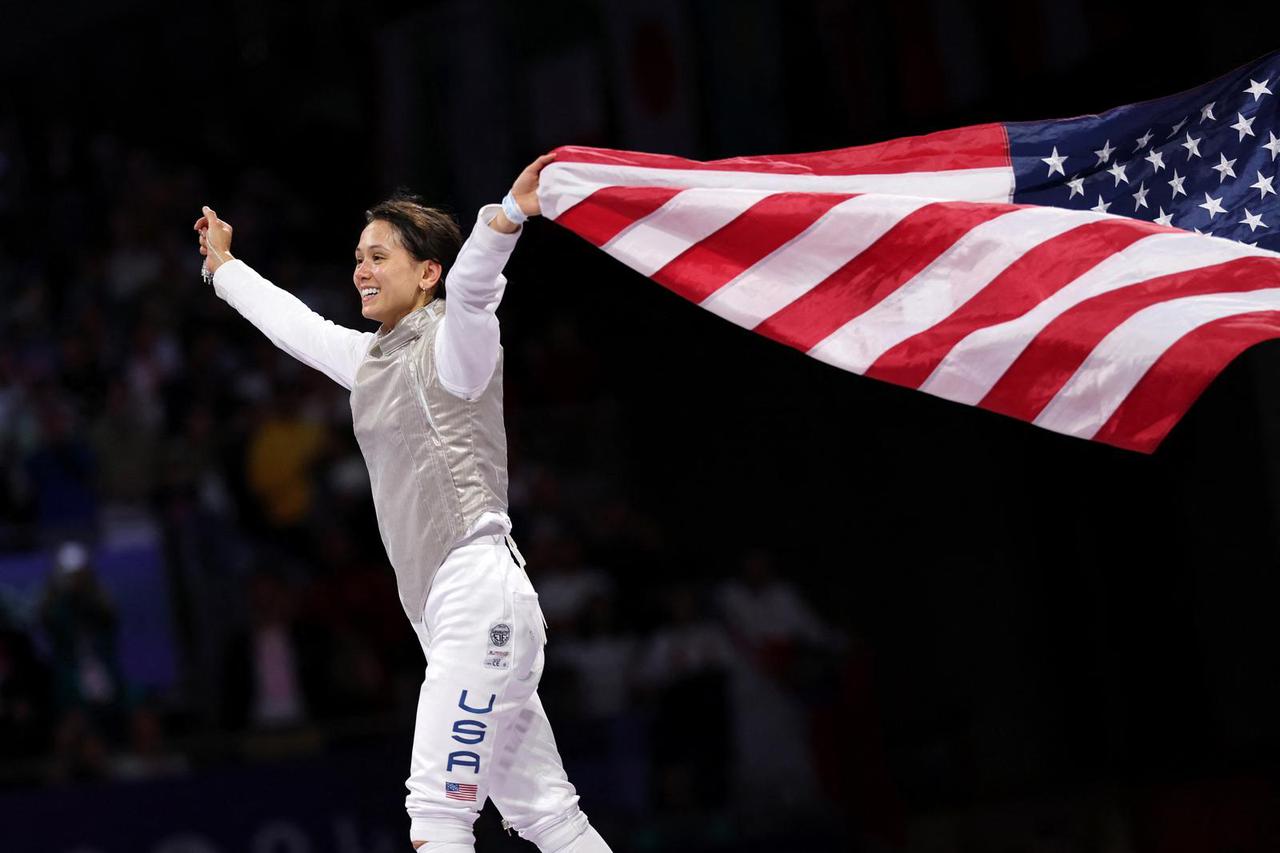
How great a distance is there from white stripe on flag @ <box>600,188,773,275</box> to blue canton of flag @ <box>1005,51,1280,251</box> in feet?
3.30

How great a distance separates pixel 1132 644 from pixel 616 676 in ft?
16.2

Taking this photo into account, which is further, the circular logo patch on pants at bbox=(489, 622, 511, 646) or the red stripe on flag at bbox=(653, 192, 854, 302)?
the red stripe on flag at bbox=(653, 192, 854, 302)

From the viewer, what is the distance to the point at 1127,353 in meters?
5.04

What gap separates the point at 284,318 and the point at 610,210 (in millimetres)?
1004

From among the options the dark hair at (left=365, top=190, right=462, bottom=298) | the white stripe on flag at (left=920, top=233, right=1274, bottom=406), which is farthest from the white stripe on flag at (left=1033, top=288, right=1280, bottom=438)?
the dark hair at (left=365, top=190, right=462, bottom=298)

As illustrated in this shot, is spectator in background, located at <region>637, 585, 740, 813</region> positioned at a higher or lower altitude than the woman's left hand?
lower

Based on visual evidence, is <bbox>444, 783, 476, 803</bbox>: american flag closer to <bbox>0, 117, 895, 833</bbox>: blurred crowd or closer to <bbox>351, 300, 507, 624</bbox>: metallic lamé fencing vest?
<bbox>351, 300, 507, 624</bbox>: metallic lamé fencing vest

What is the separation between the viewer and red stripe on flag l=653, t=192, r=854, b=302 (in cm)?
501

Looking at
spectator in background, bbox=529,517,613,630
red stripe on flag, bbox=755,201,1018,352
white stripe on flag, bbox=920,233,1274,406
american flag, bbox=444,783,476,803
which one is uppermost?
red stripe on flag, bbox=755,201,1018,352

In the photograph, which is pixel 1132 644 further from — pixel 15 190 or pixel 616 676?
pixel 15 190

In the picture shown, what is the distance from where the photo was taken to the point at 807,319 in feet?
16.8

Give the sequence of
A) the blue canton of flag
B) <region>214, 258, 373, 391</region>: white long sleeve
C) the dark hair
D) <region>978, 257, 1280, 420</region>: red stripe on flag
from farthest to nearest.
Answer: the blue canton of flag
<region>978, 257, 1280, 420</region>: red stripe on flag
<region>214, 258, 373, 391</region>: white long sleeve
the dark hair

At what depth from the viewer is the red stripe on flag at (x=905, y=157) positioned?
5.22 metres

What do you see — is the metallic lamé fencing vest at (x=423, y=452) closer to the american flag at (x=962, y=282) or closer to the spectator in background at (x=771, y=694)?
the american flag at (x=962, y=282)
